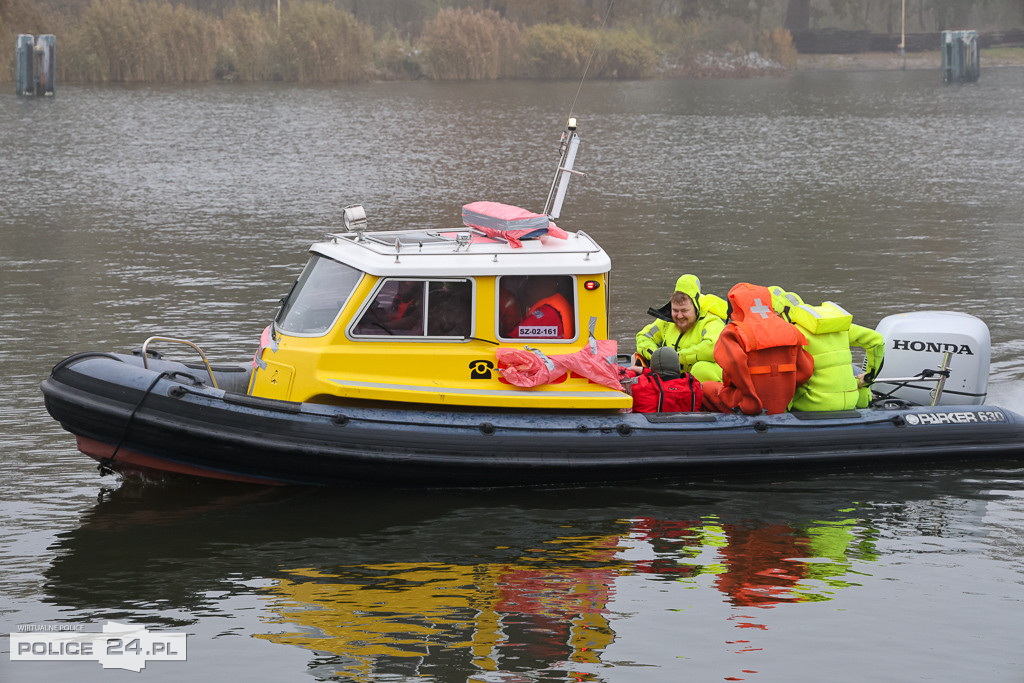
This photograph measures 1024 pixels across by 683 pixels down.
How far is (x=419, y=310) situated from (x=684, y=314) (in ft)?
7.43

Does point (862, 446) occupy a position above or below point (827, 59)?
below

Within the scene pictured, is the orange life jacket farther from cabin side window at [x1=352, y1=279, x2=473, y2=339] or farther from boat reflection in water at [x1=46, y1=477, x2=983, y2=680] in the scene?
boat reflection in water at [x1=46, y1=477, x2=983, y2=680]

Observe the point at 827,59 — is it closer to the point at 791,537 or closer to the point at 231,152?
the point at 231,152

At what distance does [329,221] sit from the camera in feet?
74.8

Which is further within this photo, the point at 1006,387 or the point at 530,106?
the point at 530,106

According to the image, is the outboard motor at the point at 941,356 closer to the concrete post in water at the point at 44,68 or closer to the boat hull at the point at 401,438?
the boat hull at the point at 401,438

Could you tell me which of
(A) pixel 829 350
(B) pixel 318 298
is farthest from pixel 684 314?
(B) pixel 318 298

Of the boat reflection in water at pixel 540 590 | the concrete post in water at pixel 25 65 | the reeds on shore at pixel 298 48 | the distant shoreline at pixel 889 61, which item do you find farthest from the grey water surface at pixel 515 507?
the distant shoreline at pixel 889 61

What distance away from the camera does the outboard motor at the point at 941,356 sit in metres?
10.0

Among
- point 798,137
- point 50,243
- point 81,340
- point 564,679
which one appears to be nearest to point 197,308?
point 81,340

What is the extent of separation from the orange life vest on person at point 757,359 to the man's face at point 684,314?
0.41 m

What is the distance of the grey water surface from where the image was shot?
7152 millimetres

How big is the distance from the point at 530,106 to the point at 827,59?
36847 millimetres

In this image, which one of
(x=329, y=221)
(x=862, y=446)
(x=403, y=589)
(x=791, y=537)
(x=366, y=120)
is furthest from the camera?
(x=366, y=120)
